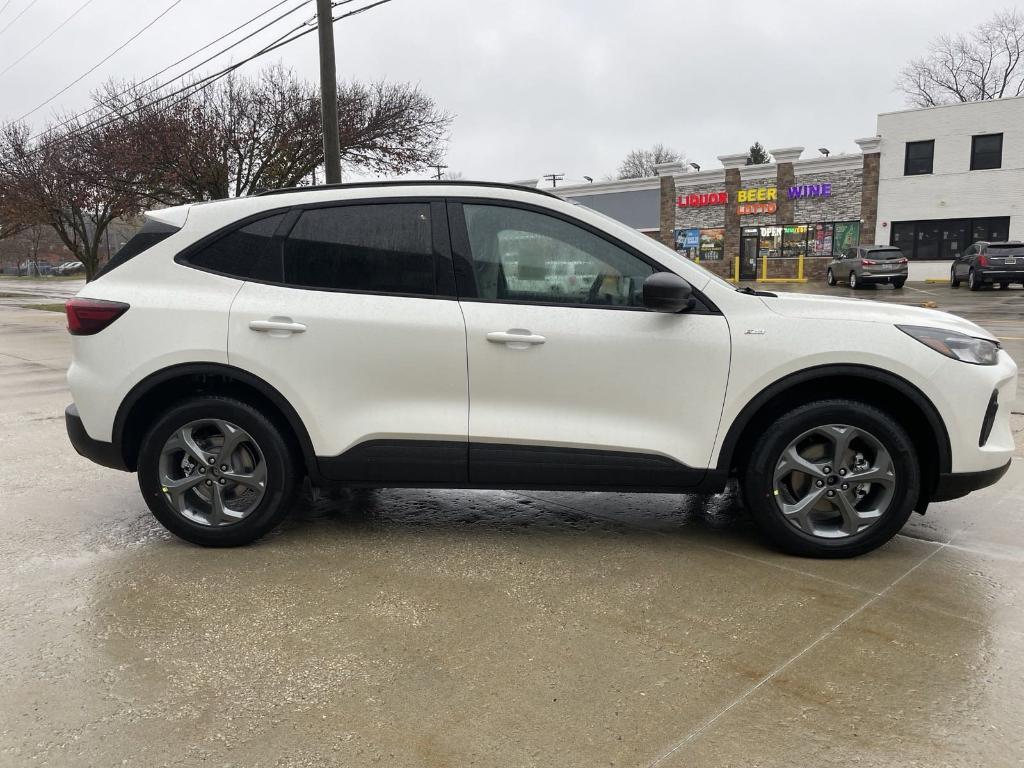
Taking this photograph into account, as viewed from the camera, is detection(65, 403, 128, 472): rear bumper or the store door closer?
detection(65, 403, 128, 472): rear bumper

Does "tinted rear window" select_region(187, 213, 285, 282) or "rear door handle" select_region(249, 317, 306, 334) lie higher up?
"tinted rear window" select_region(187, 213, 285, 282)

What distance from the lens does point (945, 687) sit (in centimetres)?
262

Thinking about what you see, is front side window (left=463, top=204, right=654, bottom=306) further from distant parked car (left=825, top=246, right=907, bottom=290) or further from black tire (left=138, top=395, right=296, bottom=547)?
distant parked car (left=825, top=246, right=907, bottom=290)

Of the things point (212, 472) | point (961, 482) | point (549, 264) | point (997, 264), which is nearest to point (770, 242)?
point (997, 264)

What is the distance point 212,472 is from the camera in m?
3.86

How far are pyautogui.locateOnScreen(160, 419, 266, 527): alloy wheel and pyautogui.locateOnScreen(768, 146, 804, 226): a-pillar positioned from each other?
37.0 meters

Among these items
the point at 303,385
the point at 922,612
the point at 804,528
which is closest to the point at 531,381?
the point at 303,385

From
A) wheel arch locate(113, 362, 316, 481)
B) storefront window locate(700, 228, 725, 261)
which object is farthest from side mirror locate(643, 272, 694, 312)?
storefront window locate(700, 228, 725, 261)

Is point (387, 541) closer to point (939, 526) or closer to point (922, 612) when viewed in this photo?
point (922, 612)

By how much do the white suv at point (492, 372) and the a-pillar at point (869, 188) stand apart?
3506 cm

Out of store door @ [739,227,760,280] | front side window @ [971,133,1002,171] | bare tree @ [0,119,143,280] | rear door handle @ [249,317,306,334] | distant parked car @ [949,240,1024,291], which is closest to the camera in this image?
rear door handle @ [249,317,306,334]

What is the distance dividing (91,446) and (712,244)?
127ft

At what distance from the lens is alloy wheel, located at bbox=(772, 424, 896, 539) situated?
3.59 meters

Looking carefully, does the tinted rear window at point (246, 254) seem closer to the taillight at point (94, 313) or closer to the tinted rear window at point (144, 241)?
the tinted rear window at point (144, 241)
